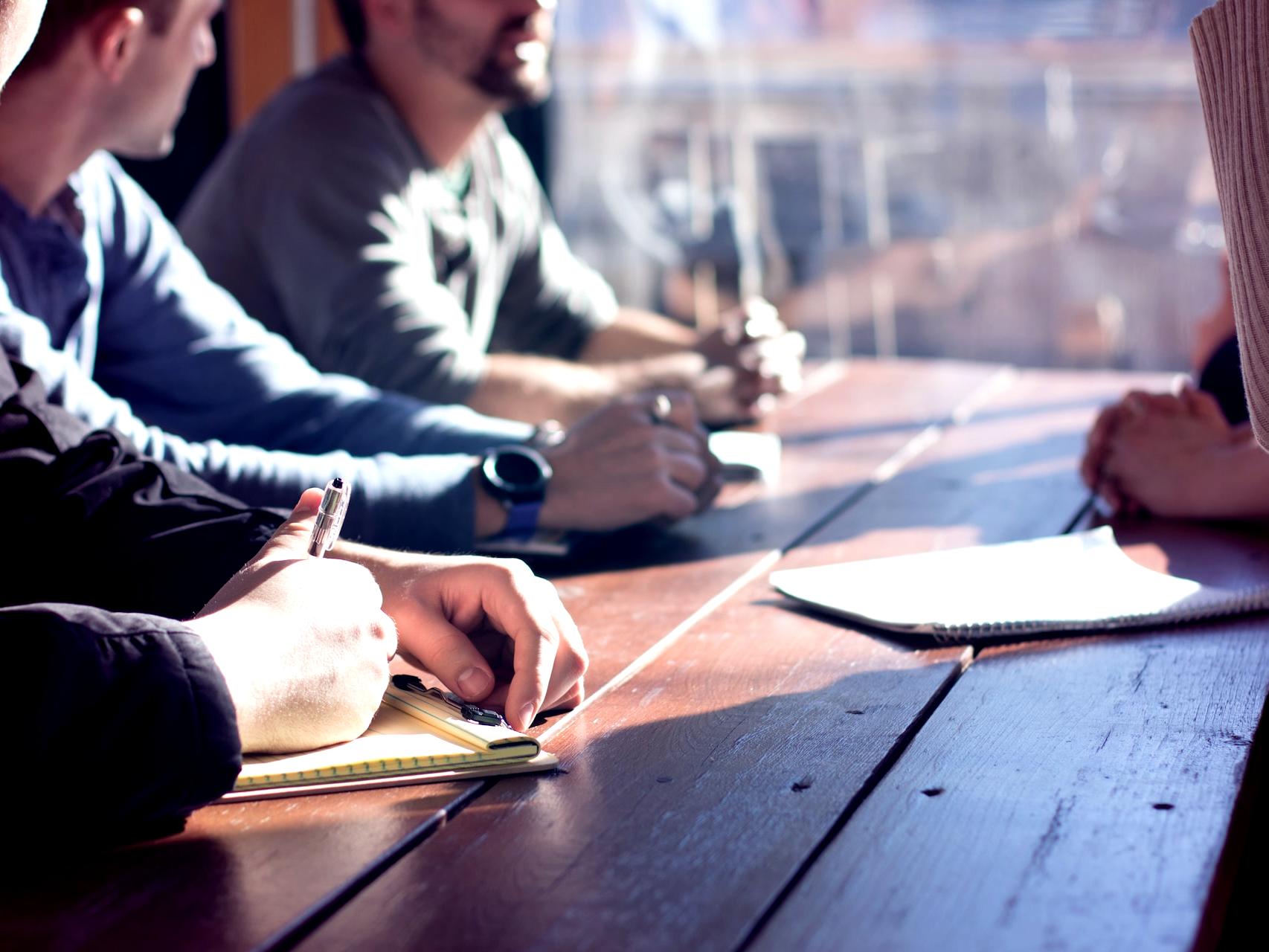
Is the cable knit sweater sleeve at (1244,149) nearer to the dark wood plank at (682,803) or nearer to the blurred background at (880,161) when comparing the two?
the dark wood plank at (682,803)

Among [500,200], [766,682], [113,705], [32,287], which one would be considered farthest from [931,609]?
[500,200]

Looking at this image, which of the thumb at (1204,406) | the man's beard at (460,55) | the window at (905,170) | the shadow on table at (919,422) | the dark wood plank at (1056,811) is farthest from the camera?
the window at (905,170)

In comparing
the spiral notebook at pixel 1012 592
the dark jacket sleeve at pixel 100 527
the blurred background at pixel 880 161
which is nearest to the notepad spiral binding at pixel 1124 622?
the spiral notebook at pixel 1012 592

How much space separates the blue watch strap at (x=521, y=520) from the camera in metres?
1.29

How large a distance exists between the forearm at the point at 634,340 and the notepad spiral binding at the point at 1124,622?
123 centimetres

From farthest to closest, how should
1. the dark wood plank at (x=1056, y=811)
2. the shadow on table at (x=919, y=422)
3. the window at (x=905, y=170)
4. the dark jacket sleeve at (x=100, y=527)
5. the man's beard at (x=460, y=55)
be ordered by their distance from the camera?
the window at (x=905, y=170) < the man's beard at (x=460, y=55) < the shadow on table at (x=919, y=422) < the dark jacket sleeve at (x=100, y=527) < the dark wood plank at (x=1056, y=811)

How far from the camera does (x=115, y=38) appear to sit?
1.37 m

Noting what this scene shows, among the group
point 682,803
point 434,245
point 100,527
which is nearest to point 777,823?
point 682,803

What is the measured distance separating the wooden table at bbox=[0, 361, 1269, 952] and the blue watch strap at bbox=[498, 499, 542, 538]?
19 cm

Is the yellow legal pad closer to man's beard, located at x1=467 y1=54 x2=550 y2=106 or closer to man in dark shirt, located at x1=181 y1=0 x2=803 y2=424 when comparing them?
man in dark shirt, located at x1=181 y1=0 x2=803 y2=424

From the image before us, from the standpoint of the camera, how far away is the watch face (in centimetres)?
129

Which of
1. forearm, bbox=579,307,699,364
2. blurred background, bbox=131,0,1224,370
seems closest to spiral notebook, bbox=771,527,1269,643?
forearm, bbox=579,307,699,364

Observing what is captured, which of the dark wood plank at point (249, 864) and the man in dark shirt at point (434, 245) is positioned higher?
the man in dark shirt at point (434, 245)

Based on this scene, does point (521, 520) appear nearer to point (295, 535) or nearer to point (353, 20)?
point (295, 535)
